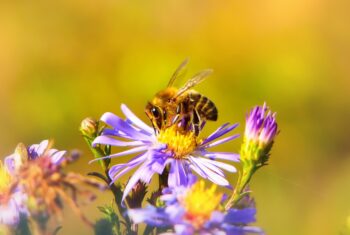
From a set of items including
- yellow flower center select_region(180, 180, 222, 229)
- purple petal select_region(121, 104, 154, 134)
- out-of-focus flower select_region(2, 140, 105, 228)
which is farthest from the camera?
purple petal select_region(121, 104, 154, 134)

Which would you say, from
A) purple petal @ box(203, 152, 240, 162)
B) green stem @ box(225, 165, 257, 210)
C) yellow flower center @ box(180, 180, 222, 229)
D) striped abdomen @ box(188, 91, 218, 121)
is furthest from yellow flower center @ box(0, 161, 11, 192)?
striped abdomen @ box(188, 91, 218, 121)

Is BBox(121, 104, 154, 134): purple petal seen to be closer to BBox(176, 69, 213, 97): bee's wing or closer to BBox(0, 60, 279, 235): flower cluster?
BBox(0, 60, 279, 235): flower cluster

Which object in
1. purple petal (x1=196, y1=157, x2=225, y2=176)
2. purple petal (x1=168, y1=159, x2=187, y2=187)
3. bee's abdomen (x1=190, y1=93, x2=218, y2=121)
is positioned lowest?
purple petal (x1=168, y1=159, x2=187, y2=187)

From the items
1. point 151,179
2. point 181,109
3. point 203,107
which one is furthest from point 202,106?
point 151,179

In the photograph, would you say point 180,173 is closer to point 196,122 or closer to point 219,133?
point 219,133

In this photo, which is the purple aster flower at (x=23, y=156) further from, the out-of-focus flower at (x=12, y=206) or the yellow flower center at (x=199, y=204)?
the yellow flower center at (x=199, y=204)

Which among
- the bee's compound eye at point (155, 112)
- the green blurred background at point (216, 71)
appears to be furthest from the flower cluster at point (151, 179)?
the green blurred background at point (216, 71)
